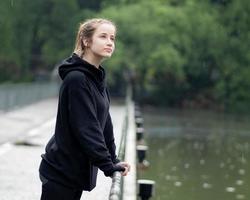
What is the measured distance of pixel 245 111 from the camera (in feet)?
151

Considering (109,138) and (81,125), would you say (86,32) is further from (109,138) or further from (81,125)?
(109,138)

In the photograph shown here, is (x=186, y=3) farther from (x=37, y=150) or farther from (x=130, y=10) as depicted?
(x=37, y=150)

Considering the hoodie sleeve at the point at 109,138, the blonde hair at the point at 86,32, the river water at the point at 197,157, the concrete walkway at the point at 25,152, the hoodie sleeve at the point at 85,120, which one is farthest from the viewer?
the river water at the point at 197,157

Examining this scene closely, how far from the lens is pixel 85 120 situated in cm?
452

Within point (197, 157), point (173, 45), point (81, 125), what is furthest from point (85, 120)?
point (173, 45)

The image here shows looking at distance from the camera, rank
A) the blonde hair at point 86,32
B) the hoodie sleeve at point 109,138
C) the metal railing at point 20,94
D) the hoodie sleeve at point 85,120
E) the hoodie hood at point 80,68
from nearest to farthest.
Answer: the hoodie sleeve at point 85,120 < the hoodie hood at point 80,68 < the blonde hair at point 86,32 < the hoodie sleeve at point 109,138 < the metal railing at point 20,94

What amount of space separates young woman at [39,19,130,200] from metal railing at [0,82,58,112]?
22476 millimetres

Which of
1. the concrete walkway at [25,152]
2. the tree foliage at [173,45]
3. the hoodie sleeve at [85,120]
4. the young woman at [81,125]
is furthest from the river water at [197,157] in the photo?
the hoodie sleeve at [85,120]

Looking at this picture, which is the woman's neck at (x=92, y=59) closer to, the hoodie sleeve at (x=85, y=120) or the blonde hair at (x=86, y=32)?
the blonde hair at (x=86, y=32)

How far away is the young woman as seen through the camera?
4527mm

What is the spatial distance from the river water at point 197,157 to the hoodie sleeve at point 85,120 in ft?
32.4

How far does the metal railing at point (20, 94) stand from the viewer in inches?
1089

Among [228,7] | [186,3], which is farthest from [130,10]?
[228,7]

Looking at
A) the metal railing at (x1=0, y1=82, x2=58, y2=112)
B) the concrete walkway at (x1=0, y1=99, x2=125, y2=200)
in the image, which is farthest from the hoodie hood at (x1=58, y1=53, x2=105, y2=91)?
the metal railing at (x1=0, y1=82, x2=58, y2=112)
